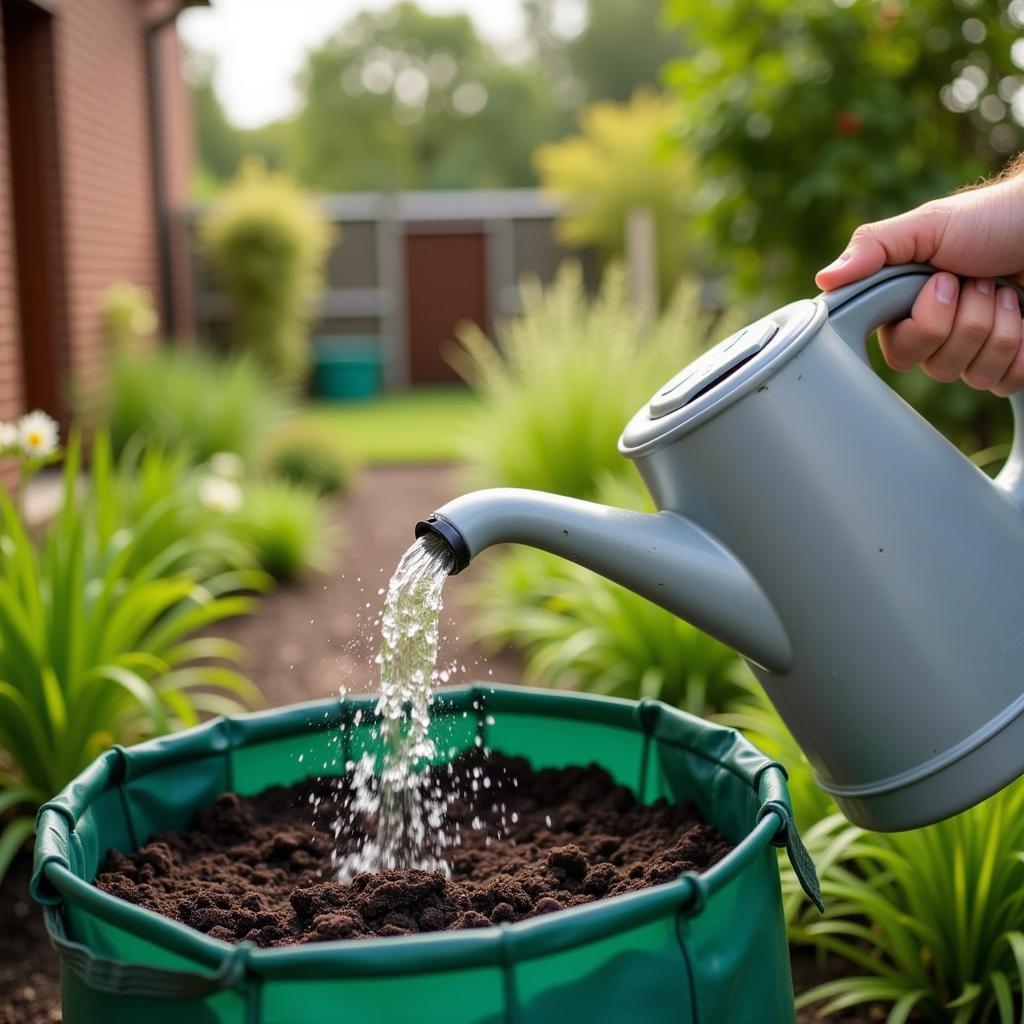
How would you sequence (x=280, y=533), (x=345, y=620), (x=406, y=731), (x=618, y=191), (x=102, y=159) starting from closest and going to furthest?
(x=406, y=731)
(x=345, y=620)
(x=280, y=533)
(x=102, y=159)
(x=618, y=191)

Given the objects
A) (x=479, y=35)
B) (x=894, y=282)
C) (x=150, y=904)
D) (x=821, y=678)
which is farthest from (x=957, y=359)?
(x=479, y=35)

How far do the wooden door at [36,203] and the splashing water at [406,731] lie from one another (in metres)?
5.34

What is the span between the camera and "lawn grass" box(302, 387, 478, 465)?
8805 mm

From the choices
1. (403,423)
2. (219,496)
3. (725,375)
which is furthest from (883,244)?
(403,423)

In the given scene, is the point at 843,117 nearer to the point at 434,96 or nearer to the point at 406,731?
the point at 406,731

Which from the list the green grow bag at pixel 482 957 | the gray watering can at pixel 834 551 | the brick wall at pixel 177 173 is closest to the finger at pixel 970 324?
the gray watering can at pixel 834 551

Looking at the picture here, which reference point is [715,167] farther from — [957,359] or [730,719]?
[957,359]

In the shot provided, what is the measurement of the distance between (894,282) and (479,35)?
174 feet

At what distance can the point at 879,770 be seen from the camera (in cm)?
115

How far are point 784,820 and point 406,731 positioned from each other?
494mm

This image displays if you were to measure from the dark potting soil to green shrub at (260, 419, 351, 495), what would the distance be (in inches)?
210

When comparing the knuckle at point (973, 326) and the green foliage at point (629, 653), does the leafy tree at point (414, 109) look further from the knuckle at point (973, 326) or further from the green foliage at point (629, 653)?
the knuckle at point (973, 326)

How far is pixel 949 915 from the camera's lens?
1641mm

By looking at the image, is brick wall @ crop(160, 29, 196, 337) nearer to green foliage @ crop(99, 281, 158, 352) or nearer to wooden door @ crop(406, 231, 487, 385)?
green foliage @ crop(99, 281, 158, 352)
